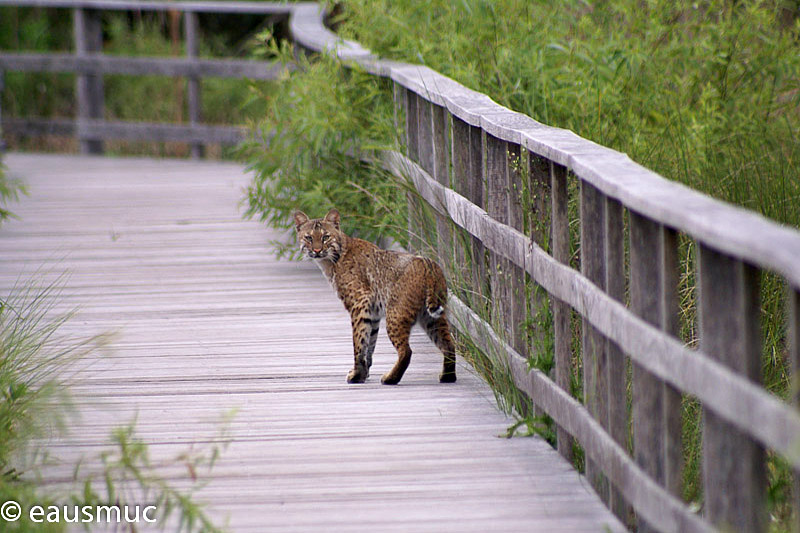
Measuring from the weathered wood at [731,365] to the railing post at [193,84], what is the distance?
1099 centimetres

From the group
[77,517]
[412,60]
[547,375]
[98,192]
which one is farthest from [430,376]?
[98,192]

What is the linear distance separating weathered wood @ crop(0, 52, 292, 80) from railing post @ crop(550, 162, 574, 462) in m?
8.88

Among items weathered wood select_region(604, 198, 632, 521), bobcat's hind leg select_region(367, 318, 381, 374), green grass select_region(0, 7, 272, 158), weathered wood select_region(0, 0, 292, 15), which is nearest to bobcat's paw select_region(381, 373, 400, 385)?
bobcat's hind leg select_region(367, 318, 381, 374)

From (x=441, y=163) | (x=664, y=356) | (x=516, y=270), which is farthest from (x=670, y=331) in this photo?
(x=441, y=163)

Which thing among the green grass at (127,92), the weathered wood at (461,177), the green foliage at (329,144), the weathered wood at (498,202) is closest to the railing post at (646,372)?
the weathered wood at (498,202)

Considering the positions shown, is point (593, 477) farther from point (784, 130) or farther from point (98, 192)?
point (98, 192)

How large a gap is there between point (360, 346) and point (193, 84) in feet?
29.1

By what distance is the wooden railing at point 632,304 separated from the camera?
2.32m

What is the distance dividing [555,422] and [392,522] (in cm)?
77

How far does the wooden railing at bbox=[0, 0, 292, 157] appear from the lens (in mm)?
12781

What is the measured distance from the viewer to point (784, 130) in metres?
6.35

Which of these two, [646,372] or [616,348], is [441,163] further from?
[646,372]

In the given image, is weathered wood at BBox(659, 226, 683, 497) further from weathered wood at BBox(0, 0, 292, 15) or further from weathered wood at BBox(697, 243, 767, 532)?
weathered wood at BBox(0, 0, 292, 15)

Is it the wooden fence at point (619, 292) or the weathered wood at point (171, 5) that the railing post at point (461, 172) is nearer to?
the wooden fence at point (619, 292)
